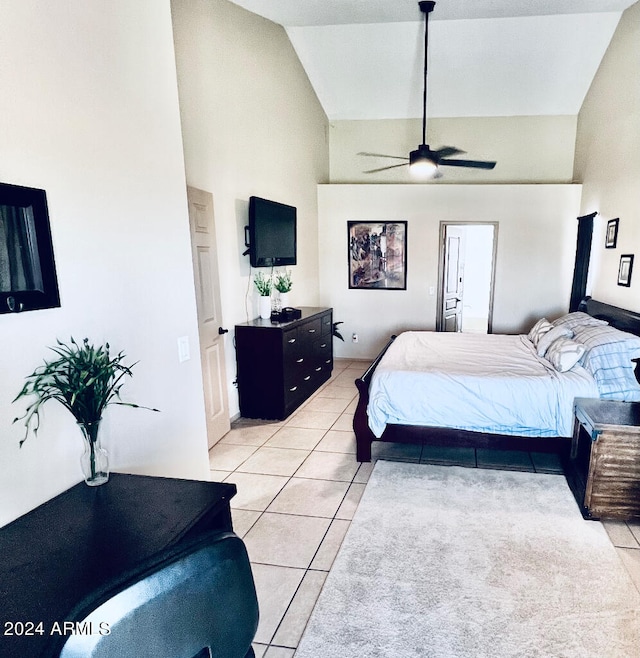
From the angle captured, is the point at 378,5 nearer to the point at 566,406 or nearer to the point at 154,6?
the point at 154,6

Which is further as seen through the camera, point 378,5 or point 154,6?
point 378,5

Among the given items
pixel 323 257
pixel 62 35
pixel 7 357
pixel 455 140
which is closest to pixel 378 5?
pixel 455 140

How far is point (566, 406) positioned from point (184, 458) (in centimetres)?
259

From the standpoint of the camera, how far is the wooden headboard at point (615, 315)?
11.7 ft

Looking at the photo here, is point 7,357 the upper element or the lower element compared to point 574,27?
lower

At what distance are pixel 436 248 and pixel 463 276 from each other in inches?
55.0

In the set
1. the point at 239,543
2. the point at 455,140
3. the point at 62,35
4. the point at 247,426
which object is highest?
the point at 455,140

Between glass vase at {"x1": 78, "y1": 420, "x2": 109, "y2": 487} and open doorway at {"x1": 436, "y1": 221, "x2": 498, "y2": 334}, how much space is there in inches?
222

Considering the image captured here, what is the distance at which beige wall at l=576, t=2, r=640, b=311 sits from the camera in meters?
4.03

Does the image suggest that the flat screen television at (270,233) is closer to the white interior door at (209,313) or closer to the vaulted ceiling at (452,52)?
the white interior door at (209,313)

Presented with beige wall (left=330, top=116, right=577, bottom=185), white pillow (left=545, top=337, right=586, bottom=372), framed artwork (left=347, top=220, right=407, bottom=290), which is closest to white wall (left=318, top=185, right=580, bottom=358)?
framed artwork (left=347, top=220, right=407, bottom=290)

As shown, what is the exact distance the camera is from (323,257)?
22.1 ft

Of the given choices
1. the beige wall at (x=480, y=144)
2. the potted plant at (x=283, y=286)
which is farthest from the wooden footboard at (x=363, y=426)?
the beige wall at (x=480, y=144)

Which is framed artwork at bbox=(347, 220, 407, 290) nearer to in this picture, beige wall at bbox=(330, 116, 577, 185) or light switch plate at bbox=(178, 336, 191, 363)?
beige wall at bbox=(330, 116, 577, 185)
